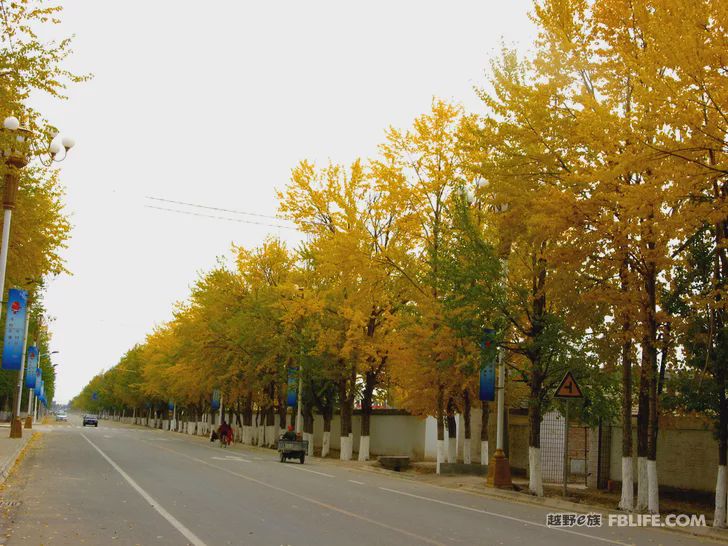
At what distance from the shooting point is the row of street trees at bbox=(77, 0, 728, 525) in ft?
44.5

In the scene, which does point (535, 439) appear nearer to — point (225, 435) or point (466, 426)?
point (466, 426)

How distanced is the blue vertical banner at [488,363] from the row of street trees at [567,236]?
1.00 feet

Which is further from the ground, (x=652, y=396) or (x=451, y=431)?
(x=652, y=396)

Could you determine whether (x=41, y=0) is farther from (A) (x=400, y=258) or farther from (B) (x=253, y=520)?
(A) (x=400, y=258)

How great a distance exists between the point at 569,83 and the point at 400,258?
39.7 feet

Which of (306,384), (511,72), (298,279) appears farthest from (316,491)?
(306,384)

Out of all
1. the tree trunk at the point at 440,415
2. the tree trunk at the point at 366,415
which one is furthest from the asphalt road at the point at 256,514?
the tree trunk at the point at 366,415

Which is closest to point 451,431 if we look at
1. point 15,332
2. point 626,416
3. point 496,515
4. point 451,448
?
point 451,448

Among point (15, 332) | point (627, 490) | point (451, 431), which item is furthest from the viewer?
point (451, 431)

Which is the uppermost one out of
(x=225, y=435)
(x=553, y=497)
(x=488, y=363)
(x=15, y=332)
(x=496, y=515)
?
(x=15, y=332)

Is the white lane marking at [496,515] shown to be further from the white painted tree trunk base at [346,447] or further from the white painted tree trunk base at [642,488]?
the white painted tree trunk base at [346,447]

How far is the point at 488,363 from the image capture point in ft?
72.7

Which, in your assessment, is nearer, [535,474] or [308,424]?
[535,474]

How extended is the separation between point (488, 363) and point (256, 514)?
990 centimetres
